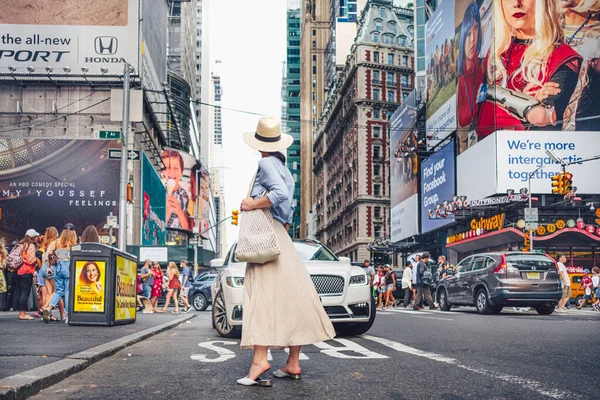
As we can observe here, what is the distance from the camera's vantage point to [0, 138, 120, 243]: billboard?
45.1 metres

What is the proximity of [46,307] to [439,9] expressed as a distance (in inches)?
1947

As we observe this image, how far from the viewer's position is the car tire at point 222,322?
10.2m

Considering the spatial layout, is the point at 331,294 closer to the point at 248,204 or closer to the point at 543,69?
the point at 248,204

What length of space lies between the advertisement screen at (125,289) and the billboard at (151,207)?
1567 inches

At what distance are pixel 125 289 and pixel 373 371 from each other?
813cm

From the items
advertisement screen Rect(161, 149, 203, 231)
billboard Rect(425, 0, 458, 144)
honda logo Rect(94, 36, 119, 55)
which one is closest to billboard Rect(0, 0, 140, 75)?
honda logo Rect(94, 36, 119, 55)

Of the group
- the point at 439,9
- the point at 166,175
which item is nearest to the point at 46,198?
the point at 439,9

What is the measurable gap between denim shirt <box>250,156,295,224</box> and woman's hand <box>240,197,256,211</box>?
0.10 m

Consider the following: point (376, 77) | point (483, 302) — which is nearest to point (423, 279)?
point (483, 302)

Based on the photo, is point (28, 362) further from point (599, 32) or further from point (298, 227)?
point (298, 227)

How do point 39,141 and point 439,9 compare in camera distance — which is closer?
point 39,141

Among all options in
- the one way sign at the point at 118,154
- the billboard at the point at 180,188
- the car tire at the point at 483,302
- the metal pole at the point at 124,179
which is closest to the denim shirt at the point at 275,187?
the car tire at the point at 483,302

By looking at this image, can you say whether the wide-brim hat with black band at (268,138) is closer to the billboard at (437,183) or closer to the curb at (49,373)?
the curb at (49,373)

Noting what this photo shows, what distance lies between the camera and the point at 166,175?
282 feet
